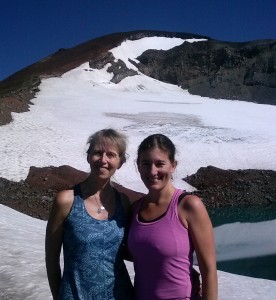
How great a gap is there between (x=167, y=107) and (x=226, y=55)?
1044 inches

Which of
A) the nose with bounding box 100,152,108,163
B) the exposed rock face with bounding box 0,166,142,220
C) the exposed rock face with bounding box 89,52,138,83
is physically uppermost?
the exposed rock face with bounding box 89,52,138,83

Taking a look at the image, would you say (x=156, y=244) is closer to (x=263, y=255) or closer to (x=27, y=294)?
(x=27, y=294)

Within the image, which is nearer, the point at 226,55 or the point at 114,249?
the point at 114,249

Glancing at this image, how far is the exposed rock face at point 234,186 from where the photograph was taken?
70.3ft

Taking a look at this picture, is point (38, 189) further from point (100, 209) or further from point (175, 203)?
point (175, 203)

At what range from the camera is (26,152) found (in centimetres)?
2297

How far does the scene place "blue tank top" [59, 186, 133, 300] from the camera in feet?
10.8

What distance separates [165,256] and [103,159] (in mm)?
820

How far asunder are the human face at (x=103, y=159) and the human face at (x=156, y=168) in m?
0.23

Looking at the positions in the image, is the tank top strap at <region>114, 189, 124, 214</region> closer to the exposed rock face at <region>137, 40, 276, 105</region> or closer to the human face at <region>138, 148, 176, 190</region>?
the human face at <region>138, 148, 176, 190</region>

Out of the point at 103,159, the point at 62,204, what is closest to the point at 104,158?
the point at 103,159

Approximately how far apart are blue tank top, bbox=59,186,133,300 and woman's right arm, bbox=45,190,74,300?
0.04 meters

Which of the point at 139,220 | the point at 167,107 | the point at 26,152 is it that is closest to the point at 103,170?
the point at 139,220

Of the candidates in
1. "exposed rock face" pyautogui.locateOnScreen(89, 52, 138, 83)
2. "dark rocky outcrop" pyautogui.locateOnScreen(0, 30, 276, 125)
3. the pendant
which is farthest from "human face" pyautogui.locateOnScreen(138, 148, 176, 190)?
"dark rocky outcrop" pyautogui.locateOnScreen(0, 30, 276, 125)
